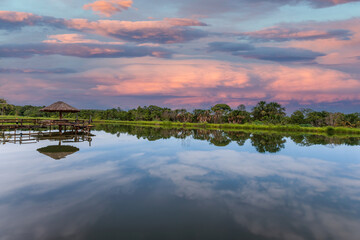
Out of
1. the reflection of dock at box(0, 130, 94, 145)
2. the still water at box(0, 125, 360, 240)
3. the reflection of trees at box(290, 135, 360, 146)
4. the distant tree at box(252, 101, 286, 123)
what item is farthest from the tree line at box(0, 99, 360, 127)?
the still water at box(0, 125, 360, 240)

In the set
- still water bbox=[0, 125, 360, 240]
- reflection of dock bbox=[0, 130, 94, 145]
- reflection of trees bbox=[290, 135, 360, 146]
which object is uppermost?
reflection of trees bbox=[290, 135, 360, 146]

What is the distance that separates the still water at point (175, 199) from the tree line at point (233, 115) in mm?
26300

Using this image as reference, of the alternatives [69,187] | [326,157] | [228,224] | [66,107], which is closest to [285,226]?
[228,224]

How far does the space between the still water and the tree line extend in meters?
26.3

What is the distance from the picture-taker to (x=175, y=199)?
747 centimetres

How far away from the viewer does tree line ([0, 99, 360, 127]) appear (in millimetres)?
46375

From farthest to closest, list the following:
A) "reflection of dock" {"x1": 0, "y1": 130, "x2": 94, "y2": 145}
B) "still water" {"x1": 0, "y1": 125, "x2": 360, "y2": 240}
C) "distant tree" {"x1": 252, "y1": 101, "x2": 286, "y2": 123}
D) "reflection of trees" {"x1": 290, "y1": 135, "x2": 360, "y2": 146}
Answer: "distant tree" {"x1": 252, "y1": 101, "x2": 286, "y2": 123} → "reflection of trees" {"x1": 290, "y1": 135, "x2": 360, "y2": 146} → "reflection of dock" {"x1": 0, "y1": 130, "x2": 94, "y2": 145} → "still water" {"x1": 0, "y1": 125, "x2": 360, "y2": 240}

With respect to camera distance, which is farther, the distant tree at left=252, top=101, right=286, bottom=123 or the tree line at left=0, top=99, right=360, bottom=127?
the distant tree at left=252, top=101, right=286, bottom=123

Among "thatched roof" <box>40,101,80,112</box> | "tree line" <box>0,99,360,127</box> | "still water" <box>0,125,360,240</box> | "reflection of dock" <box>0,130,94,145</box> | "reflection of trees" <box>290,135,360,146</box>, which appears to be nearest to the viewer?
"still water" <box>0,125,360,240</box>

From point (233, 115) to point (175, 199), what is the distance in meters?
50.7

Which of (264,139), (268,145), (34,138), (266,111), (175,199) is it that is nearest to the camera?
(175,199)

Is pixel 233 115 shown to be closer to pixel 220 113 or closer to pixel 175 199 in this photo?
pixel 220 113

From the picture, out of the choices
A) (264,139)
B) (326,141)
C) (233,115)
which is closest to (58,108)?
(264,139)

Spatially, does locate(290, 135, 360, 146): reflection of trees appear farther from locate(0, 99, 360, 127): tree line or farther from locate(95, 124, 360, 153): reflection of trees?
locate(0, 99, 360, 127): tree line
